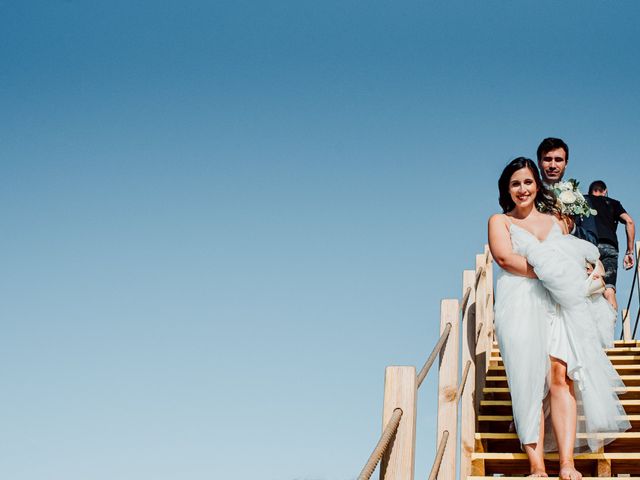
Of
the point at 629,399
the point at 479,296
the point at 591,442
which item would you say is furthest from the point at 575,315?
the point at 479,296

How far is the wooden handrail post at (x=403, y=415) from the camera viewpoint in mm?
2531

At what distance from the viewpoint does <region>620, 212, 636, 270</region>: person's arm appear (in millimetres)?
6848

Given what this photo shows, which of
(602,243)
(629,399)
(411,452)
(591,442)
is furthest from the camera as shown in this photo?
(602,243)

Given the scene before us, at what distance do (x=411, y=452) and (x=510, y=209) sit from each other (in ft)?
6.96

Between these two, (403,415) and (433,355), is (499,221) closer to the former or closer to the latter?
(433,355)

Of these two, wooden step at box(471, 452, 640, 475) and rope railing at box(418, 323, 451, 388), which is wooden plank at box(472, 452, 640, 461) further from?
rope railing at box(418, 323, 451, 388)

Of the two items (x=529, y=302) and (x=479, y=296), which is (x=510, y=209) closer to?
(x=529, y=302)

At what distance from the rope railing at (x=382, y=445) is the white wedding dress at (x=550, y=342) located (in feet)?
5.15

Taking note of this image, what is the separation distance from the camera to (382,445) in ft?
7.20

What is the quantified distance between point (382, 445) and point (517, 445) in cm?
245

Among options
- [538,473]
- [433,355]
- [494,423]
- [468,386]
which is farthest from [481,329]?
[433,355]

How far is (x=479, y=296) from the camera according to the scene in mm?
5852

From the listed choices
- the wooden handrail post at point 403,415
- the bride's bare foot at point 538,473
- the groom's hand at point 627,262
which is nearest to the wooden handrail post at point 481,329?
the bride's bare foot at point 538,473

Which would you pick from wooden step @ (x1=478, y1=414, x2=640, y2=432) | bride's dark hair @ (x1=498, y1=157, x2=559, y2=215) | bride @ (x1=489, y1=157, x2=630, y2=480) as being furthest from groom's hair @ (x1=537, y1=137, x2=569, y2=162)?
wooden step @ (x1=478, y1=414, x2=640, y2=432)
